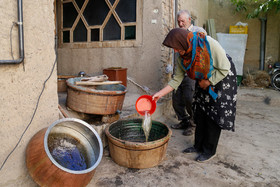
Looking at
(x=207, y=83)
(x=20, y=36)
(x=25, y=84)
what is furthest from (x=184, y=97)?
(x=20, y=36)

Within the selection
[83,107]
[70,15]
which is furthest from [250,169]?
[70,15]

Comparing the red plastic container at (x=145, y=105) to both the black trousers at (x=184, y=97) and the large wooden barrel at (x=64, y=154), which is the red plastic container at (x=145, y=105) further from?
the black trousers at (x=184, y=97)

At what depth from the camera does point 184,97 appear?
3963 millimetres

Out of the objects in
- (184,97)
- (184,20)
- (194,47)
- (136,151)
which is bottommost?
(136,151)

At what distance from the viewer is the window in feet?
16.5

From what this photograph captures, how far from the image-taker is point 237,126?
4.41m

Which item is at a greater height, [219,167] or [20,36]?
[20,36]

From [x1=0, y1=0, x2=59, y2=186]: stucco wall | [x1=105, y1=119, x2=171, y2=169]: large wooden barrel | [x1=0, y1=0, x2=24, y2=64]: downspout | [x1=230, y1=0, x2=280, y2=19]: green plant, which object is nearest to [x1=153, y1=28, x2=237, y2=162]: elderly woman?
[x1=105, y1=119, x2=171, y2=169]: large wooden barrel

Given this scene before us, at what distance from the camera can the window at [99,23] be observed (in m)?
5.02

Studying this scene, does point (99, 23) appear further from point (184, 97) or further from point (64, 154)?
point (64, 154)

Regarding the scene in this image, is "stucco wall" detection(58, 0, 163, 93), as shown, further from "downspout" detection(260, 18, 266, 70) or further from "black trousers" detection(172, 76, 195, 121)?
"downspout" detection(260, 18, 266, 70)

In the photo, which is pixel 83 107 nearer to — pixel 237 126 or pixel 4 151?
pixel 4 151

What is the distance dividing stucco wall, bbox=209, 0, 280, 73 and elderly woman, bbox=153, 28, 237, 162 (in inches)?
294

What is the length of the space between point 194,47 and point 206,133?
1264 mm
